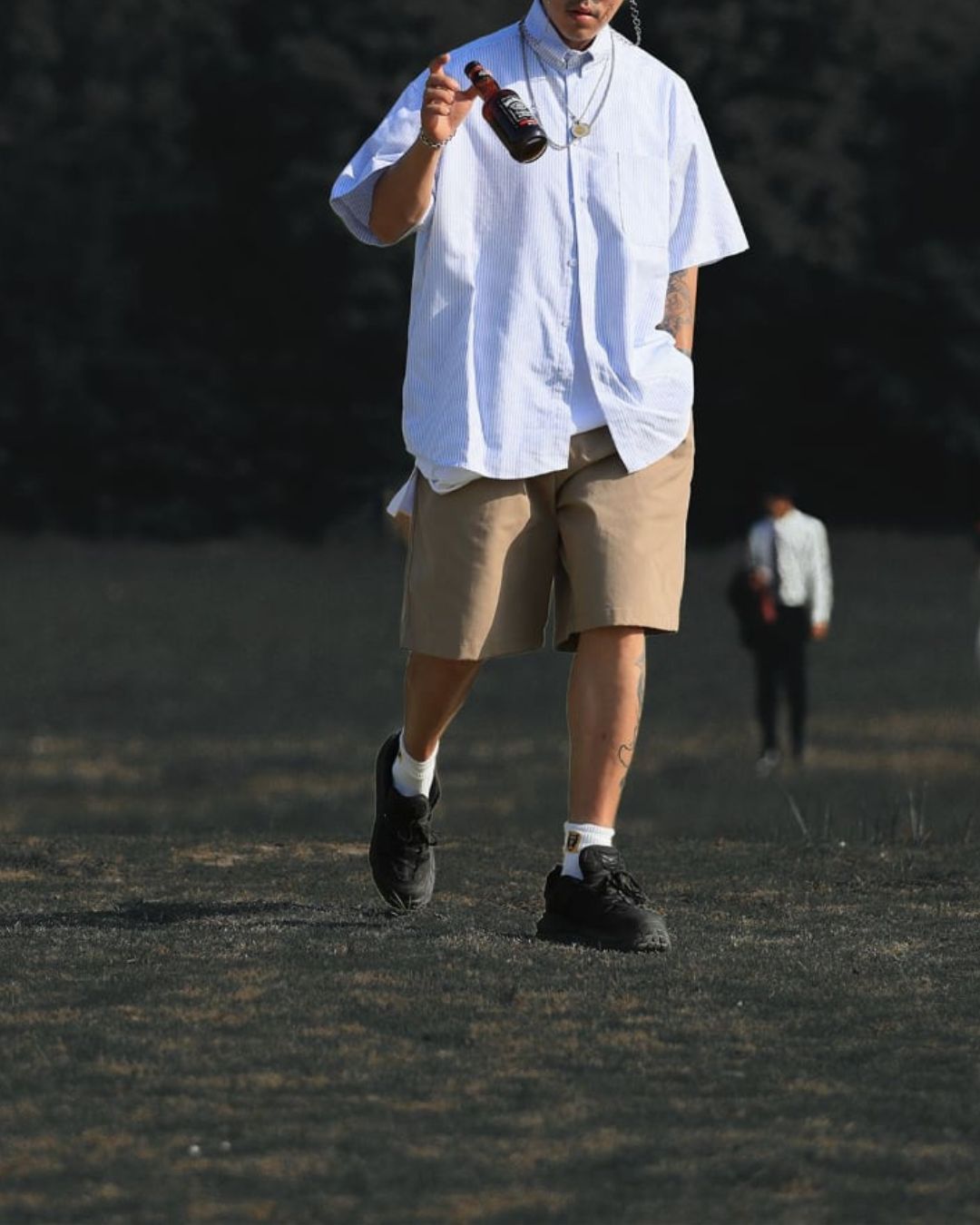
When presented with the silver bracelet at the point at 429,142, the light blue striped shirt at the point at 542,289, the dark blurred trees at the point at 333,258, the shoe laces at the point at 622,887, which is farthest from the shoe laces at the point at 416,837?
the dark blurred trees at the point at 333,258

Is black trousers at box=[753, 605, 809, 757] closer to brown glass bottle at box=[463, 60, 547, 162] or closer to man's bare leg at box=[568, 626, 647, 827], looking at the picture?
man's bare leg at box=[568, 626, 647, 827]

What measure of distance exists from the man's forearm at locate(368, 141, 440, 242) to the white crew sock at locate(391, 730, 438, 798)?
3.80 feet

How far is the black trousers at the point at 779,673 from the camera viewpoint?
16.4 meters

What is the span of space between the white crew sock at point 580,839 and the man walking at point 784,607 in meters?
11.1

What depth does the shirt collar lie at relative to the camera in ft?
17.3

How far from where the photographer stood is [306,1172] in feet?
11.2

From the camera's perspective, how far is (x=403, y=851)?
5.52 m

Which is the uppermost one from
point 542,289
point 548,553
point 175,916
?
point 542,289

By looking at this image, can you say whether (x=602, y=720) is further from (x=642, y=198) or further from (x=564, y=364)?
(x=642, y=198)

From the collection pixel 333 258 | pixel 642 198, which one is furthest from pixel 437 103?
pixel 333 258

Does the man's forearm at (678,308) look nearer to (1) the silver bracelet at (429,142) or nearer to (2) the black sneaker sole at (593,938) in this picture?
(1) the silver bracelet at (429,142)

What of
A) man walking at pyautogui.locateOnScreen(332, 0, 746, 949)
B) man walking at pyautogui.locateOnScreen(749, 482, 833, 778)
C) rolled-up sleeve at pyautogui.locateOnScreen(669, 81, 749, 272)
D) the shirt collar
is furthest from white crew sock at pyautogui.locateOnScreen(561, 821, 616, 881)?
man walking at pyautogui.locateOnScreen(749, 482, 833, 778)

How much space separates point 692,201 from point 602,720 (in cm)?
110

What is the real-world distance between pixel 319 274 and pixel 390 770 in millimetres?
46246
